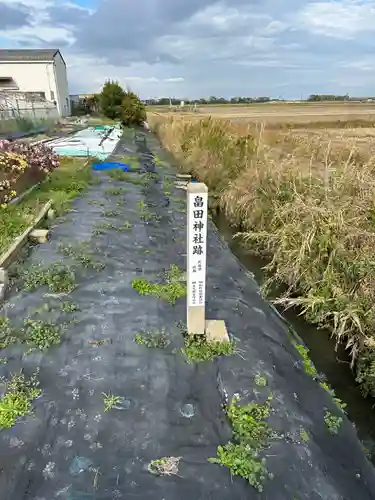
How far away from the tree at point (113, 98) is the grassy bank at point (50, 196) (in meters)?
22.1

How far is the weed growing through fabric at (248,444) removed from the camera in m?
2.61

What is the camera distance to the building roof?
96.1ft

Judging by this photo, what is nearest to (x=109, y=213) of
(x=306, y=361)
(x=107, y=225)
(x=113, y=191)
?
(x=107, y=225)

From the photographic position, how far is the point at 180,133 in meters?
15.4

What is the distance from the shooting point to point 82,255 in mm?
5816

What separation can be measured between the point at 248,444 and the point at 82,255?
3784 mm

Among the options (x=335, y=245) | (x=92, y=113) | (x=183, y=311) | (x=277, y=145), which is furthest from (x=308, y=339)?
(x=92, y=113)

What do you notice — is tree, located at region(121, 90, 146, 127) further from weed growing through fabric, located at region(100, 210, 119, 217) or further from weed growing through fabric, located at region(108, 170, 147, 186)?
weed growing through fabric, located at region(100, 210, 119, 217)

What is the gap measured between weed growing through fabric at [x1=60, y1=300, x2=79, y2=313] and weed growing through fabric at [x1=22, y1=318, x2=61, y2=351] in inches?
10.8

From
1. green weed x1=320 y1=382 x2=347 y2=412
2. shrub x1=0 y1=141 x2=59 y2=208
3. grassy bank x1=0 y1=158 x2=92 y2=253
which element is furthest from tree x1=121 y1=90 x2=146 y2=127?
green weed x1=320 y1=382 x2=347 y2=412

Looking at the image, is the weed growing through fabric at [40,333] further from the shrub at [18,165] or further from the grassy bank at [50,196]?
the shrub at [18,165]

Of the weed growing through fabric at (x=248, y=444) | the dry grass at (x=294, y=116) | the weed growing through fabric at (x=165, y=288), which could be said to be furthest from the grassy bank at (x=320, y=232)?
the dry grass at (x=294, y=116)

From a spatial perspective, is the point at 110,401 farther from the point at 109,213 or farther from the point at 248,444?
the point at 109,213

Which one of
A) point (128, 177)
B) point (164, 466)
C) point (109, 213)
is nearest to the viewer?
point (164, 466)
